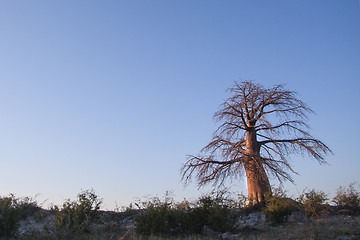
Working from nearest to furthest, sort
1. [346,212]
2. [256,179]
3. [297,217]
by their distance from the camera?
[297,217] → [346,212] → [256,179]

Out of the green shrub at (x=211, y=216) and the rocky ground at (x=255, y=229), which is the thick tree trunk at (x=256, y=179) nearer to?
the rocky ground at (x=255, y=229)

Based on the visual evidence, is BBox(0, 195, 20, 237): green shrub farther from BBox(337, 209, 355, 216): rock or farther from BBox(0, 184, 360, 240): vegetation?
BBox(337, 209, 355, 216): rock

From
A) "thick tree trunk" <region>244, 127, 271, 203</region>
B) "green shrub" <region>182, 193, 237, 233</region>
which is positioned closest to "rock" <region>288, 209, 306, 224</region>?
"thick tree trunk" <region>244, 127, 271, 203</region>

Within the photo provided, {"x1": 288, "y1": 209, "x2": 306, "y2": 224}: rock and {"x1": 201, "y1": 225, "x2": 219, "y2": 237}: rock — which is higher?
{"x1": 288, "y1": 209, "x2": 306, "y2": 224}: rock

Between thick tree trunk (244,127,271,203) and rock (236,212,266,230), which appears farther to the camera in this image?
thick tree trunk (244,127,271,203)

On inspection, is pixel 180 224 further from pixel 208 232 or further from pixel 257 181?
pixel 257 181

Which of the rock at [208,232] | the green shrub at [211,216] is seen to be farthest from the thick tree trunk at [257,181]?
the rock at [208,232]

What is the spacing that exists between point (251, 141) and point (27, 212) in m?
14.1

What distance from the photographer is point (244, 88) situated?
20109mm

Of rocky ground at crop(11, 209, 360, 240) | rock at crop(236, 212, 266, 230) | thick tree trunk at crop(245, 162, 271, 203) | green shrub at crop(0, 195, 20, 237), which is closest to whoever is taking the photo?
rocky ground at crop(11, 209, 360, 240)

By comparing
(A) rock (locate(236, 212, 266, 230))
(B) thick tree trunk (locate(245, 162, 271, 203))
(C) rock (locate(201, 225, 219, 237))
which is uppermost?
(B) thick tree trunk (locate(245, 162, 271, 203))

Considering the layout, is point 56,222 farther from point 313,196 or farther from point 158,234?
point 313,196

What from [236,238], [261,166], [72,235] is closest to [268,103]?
[261,166]

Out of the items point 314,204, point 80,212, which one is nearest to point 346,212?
point 314,204
